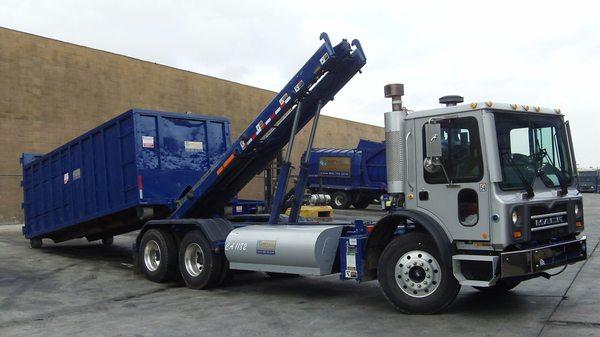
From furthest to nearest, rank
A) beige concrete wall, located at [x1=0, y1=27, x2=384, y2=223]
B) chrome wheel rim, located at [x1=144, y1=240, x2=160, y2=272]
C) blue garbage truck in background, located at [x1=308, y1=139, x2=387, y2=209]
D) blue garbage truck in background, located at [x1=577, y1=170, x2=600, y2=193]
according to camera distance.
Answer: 1. blue garbage truck in background, located at [x1=577, y1=170, x2=600, y2=193]
2. blue garbage truck in background, located at [x1=308, y1=139, x2=387, y2=209]
3. beige concrete wall, located at [x1=0, y1=27, x2=384, y2=223]
4. chrome wheel rim, located at [x1=144, y1=240, x2=160, y2=272]

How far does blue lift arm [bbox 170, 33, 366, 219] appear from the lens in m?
8.50

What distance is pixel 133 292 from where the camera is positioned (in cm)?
935

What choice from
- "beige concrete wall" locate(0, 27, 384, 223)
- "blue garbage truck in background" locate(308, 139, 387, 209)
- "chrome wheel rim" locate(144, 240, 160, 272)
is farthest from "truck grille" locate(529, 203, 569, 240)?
"blue garbage truck in background" locate(308, 139, 387, 209)

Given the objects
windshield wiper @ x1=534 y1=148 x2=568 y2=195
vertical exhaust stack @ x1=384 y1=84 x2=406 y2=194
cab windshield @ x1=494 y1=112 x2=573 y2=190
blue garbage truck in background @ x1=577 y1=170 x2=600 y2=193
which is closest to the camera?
cab windshield @ x1=494 y1=112 x2=573 y2=190

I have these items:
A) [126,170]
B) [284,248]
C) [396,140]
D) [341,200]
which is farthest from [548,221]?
[341,200]

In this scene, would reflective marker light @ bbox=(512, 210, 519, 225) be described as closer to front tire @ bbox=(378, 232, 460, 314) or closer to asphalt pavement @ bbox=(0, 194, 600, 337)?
front tire @ bbox=(378, 232, 460, 314)

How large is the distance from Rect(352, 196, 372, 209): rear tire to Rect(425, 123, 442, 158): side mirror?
69.8 feet

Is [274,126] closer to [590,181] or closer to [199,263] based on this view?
[199,263]

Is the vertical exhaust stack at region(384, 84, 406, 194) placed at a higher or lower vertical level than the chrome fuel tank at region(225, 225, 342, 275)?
higher

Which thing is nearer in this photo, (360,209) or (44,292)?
(44,292)

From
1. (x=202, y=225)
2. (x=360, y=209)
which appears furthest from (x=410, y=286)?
(x=360, y=209)

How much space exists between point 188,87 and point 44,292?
18693 millimetres

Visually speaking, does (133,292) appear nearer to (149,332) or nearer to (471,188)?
(149,332)

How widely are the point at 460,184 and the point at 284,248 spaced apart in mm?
2648
